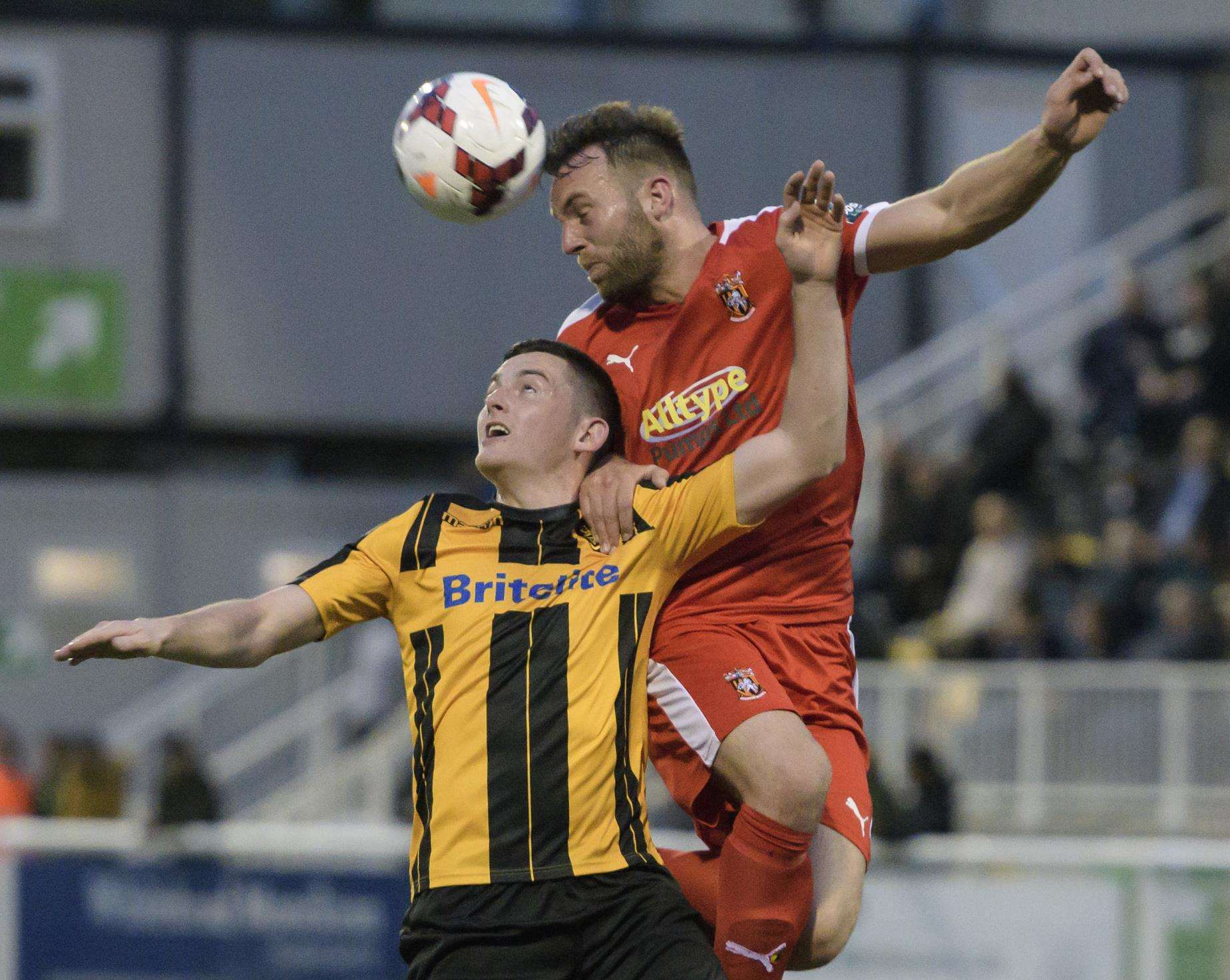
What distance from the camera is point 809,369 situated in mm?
4406

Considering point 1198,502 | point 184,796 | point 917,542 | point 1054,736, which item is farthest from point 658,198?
point 917,542

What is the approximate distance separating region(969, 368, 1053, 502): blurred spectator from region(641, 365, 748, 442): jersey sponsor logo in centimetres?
820

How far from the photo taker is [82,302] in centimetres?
1680

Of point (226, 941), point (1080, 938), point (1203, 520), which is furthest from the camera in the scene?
point (1203, 520)

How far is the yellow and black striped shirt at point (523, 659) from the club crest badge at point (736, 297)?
51 centimetres

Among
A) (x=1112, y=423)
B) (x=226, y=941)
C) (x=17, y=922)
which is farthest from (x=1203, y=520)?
(x=17, y=922)

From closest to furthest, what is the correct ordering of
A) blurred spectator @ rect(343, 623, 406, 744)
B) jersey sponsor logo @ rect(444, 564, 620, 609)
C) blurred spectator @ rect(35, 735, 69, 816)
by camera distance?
jersey sponsor logo @ rect(444, 564, 620, 609) → blurred spectator @ rect(35, 735, 69, 816) → blurred spectator @ rect(343, 623, 406, 744)

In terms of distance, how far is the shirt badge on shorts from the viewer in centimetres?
454

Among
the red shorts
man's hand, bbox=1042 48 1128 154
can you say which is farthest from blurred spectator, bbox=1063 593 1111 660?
man's hand, bbox=1042 48 1128 154

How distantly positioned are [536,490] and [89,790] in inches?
291

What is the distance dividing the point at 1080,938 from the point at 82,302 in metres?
11.3

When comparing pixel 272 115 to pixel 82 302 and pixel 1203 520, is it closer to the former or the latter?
pixel 82 302

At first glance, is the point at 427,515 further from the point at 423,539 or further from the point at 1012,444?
the point at 1012,444

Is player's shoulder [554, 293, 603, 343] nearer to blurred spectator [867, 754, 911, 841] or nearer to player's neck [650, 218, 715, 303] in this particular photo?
player's neck [650, 218, 715, 303]
